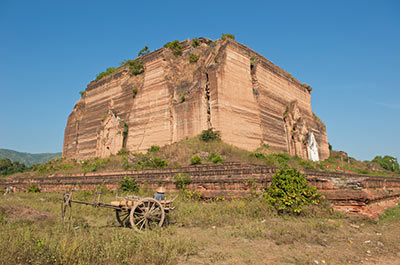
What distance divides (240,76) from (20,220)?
1951cm

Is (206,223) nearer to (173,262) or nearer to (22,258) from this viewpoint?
(173,262)

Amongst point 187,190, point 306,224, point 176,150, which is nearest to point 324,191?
point 306,224

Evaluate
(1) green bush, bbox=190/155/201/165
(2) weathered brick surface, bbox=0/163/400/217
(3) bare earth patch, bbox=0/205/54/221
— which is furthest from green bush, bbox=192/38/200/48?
(3) bare earth patch, bbox=0/205/54/221

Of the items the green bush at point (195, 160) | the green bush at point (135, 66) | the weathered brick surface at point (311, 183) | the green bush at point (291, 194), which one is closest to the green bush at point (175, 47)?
the green bush at point (135, 66)

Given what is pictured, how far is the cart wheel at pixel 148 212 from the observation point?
590cm

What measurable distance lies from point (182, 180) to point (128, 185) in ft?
10.0

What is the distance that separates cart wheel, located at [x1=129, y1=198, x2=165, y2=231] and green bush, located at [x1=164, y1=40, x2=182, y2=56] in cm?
2196

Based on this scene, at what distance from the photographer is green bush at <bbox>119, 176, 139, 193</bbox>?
12.1 metres

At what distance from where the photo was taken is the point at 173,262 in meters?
4.02

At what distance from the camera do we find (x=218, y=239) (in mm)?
5445

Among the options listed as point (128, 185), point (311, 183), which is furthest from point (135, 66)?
point (311, 183)

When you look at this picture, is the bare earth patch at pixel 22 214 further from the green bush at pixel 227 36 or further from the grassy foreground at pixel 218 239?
the green bush at pixel 227 36

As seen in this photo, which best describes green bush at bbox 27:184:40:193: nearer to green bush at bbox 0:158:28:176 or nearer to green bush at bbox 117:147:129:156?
green bush at bbox 117:147:129:156

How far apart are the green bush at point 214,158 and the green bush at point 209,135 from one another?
7.04 ft
